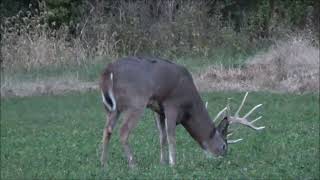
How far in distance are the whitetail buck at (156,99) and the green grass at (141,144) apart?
1.01 ft

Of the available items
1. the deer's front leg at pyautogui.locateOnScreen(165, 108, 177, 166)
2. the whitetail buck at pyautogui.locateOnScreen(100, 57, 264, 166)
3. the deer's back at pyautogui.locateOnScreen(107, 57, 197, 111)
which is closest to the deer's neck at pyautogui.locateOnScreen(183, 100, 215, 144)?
the whitetail buck at pyautogui.locateOnScreen(100, 57, 264, 166)

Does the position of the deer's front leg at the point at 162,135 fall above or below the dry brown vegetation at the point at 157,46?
above

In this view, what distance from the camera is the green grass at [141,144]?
1008cm

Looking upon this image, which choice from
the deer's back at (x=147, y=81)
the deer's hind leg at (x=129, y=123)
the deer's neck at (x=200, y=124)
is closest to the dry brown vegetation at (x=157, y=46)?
the deer's neck at (x=200, y=124)

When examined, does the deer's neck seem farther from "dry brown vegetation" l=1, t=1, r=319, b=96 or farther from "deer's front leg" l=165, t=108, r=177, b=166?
"dry brown vegetation" l=1, t=1, r=319, b=96

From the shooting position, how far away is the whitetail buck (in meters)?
10.9

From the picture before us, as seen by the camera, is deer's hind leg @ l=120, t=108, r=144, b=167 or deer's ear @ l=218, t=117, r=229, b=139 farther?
deer's ear @ l=218, t=117, r=229, b=139

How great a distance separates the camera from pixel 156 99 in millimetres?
11078

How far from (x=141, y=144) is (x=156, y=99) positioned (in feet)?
8.42

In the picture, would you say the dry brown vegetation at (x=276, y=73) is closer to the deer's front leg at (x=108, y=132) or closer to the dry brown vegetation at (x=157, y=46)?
the dry brown vegetation at (x=157, y=46)

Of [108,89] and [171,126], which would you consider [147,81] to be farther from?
[171,126]

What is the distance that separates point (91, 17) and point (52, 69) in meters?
4.52

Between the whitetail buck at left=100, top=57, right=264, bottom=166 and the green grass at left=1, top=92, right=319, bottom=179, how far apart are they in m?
0.31

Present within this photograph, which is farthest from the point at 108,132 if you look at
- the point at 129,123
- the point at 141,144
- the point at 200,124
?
the point at 141,144
